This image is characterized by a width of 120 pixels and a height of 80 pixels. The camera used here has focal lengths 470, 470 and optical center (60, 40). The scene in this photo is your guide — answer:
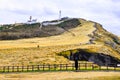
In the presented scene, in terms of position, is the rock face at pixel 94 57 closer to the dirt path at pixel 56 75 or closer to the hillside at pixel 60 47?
the hillside at pixel 60 47

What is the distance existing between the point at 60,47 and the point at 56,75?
34.5 metres

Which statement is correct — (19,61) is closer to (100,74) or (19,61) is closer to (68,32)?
(100,74)

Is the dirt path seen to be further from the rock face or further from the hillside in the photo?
the rock face

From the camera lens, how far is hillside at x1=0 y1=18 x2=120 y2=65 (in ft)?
329

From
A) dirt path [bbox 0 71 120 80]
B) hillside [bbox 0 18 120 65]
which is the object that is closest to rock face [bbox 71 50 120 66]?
hillside [bbox 0 18 120 65]

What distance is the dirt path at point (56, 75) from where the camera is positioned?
73.1m

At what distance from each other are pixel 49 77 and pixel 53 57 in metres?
26.0

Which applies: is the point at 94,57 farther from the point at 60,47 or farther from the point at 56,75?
the point at 56,75

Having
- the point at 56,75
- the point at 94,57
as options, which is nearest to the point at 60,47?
the point at 94,57

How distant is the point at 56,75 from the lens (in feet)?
250

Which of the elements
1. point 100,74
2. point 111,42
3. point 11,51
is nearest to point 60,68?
point 100,74

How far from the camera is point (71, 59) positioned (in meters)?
100

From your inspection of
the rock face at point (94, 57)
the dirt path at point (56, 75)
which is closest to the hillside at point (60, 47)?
the rock face at point (94, 57)

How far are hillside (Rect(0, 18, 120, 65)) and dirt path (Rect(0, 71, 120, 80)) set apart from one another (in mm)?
18057
